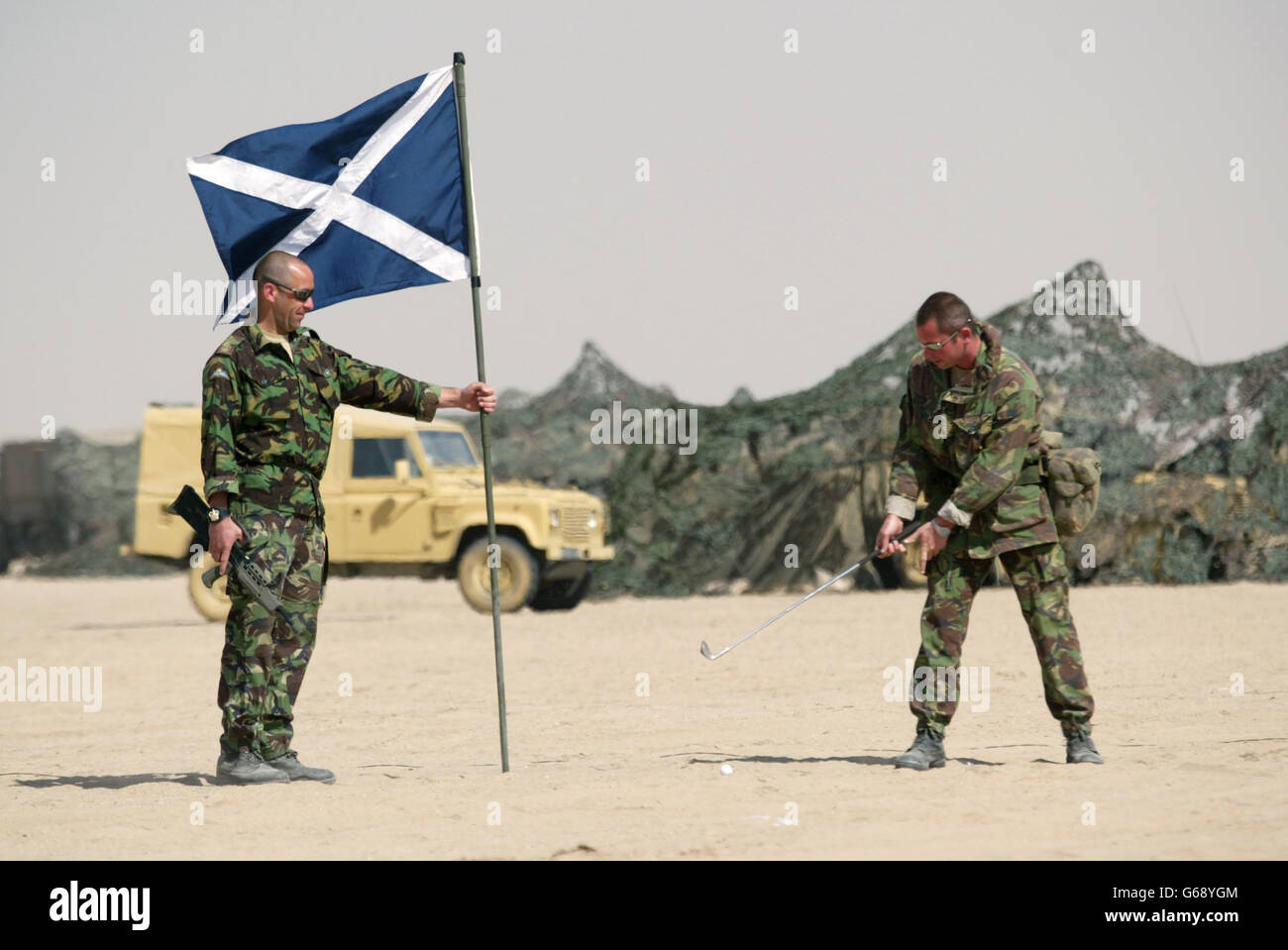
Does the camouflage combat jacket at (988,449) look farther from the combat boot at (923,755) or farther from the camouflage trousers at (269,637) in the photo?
the camouflage trousers at (269,637)

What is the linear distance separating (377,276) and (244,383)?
0.93 metres

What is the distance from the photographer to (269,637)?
Result: 21.3 ft

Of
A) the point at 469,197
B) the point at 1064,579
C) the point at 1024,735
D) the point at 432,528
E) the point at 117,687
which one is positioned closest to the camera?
the point at 1064,579

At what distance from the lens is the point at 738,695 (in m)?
9.88

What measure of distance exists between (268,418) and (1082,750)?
11.2 ft

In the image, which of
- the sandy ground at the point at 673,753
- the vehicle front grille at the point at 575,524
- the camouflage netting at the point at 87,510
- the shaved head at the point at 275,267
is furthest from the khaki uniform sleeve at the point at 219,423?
the camouflage netting at the point at 87,510

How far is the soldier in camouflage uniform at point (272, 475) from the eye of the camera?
6316 mm

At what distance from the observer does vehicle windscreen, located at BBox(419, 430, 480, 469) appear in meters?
16.8

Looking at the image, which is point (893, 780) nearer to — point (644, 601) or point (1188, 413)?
point (644, 601)

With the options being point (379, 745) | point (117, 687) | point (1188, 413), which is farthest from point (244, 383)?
point (1188, 413)

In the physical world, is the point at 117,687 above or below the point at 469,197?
below

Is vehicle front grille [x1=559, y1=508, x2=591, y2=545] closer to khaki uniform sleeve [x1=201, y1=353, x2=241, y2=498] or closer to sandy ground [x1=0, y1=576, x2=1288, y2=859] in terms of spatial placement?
sandy ground [x1=0, y1=576, x2=1288, y2=859]

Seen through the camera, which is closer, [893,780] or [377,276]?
[893,780]

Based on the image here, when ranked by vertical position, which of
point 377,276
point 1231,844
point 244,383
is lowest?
point 1231,844
